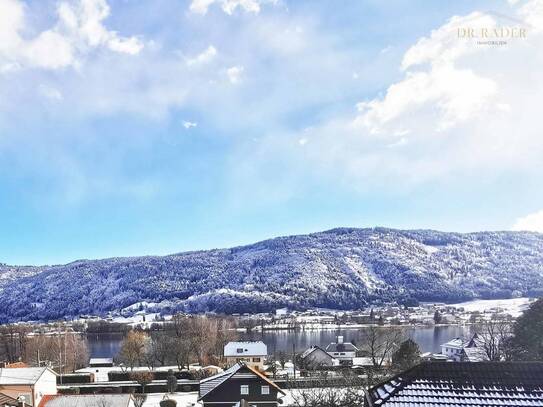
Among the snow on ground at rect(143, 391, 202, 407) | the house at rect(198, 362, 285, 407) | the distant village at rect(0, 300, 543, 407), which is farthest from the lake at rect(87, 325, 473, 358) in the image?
the house at rect(198, 362, 285, 407)

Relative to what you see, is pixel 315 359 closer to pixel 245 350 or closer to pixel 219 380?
pixel 245 350

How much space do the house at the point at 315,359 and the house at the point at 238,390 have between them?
23.2 m

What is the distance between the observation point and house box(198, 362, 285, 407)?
27516mm

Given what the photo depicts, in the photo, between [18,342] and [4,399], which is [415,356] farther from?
[18,342]

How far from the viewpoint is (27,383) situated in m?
29.2

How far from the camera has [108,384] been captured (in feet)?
142

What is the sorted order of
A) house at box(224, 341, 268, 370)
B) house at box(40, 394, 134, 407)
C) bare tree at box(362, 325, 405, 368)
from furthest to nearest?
house at box(224, 341, 268, 370), bare tree at box(362, 325, 405, 368), house at box(40, 394, 134, 407)

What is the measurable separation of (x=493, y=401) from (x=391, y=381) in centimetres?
223

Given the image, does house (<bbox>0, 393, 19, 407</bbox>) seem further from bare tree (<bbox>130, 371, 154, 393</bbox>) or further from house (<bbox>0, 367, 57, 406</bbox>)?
bare tree (<bbox>130, 371, 154, 393</bbox>)

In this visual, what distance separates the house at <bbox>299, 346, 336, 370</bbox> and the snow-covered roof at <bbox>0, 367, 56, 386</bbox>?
97.1ft

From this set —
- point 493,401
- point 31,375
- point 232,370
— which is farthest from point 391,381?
point 31,375

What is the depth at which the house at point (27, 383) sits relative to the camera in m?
28.7

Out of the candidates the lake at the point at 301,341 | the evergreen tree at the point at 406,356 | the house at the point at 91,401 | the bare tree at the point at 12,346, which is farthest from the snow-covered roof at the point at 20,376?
the lake at the point at 301,341

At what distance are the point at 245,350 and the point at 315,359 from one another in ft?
31.3
